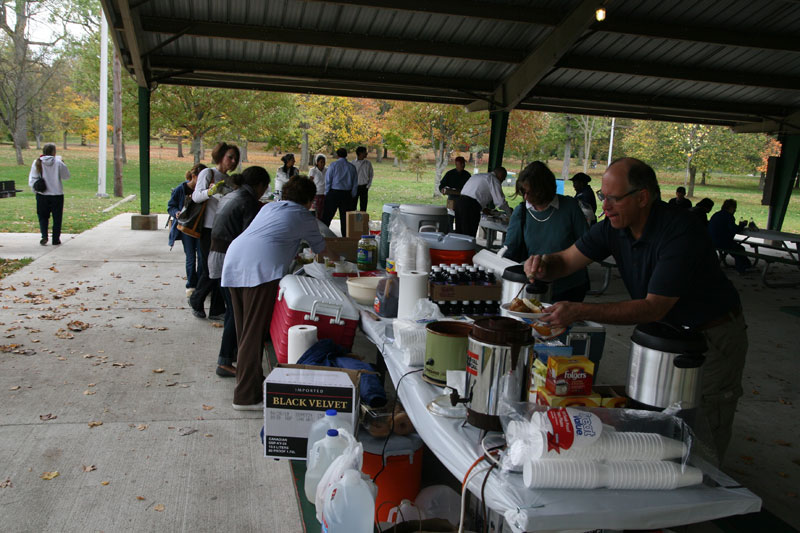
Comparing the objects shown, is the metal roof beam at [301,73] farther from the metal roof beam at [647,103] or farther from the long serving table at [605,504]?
the long serving table at [605,504]

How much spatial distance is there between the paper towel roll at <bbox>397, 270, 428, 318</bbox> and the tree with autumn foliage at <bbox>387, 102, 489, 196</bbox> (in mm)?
21397

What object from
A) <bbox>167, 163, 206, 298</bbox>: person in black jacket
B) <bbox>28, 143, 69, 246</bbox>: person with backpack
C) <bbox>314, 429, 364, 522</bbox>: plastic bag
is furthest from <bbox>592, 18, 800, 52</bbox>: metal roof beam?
<bbox>28, 143, 69, 246</bbox>: person with backpack

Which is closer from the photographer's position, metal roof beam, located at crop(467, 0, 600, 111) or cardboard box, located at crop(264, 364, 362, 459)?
cardboard box, located at crop(264, 364, 362, 459)

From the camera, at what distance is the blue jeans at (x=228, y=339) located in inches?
188

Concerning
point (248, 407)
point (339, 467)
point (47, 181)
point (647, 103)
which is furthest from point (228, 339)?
point (647, 103)

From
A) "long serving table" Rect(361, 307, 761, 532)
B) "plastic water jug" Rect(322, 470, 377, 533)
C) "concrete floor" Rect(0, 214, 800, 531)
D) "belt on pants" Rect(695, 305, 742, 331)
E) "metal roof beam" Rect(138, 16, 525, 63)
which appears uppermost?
"metal roof beam" Rect(138, 16, 525, 63)

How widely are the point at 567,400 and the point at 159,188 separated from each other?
2430cm

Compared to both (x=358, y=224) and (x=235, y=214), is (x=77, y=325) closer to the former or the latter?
(x=235, y=214)

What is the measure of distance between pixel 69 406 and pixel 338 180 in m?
8.75

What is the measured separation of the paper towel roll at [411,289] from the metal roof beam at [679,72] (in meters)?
8.44

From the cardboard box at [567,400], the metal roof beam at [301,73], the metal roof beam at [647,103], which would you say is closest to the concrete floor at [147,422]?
the cardboard box at [567,400]

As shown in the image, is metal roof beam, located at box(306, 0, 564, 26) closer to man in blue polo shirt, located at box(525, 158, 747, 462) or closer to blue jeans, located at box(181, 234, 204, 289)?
blue jeans, located at box(181, 234, 204, 289)

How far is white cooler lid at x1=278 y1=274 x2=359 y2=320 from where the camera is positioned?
3.64m

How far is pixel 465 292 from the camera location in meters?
3.43
